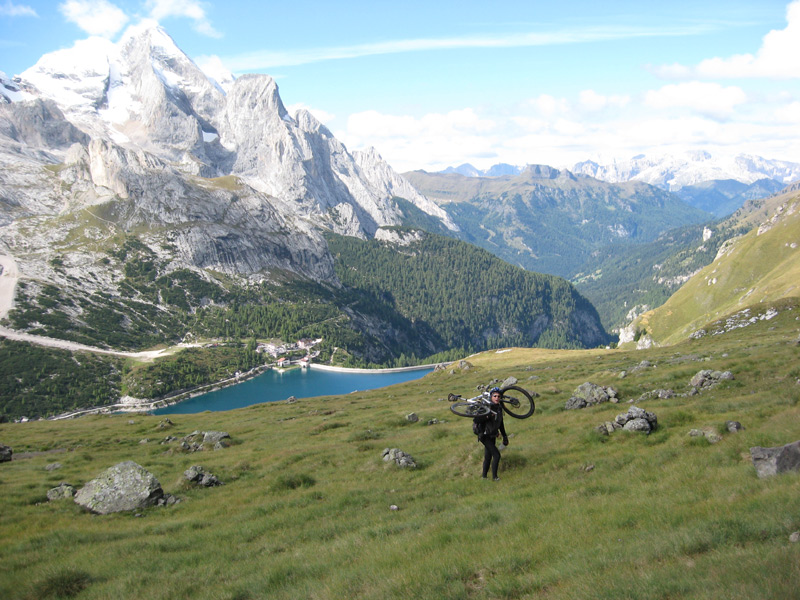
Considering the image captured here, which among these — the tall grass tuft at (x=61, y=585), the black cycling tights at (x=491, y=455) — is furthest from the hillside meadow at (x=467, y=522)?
Result: the black cycling tights at (x=491, y=455)

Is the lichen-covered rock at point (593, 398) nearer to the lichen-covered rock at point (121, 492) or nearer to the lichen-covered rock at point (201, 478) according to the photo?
the lichen-covered rock at point (201, 478)

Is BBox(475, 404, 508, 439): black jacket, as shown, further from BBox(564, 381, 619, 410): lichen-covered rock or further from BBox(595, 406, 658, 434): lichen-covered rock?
BBox(564, 381, 619, 410): lichen-covered rock

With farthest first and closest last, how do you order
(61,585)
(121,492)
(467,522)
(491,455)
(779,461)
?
(121,492) < (491,455) < (467,522) < (779,461) < (61,585)

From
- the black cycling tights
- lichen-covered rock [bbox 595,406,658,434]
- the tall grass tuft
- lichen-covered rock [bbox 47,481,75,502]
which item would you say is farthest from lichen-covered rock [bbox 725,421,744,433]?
lichen-covered rock [bbox 47,481,75,502]

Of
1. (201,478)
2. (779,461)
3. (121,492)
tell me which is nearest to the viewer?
(779,461)

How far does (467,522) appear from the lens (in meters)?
14.8

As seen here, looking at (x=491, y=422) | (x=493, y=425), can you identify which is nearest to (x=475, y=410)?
(x=491, y=422)

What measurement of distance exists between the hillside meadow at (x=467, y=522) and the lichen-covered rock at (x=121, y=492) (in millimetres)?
632

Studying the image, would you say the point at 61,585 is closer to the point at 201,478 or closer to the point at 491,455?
the point at 201,478

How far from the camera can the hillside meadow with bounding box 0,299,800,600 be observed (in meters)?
10.1

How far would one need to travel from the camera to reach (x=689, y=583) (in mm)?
8453

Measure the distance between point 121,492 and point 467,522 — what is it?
1835 cm

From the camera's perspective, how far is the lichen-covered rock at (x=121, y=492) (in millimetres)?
22719

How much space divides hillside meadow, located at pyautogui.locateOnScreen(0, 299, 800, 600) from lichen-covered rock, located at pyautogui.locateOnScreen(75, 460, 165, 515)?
63 cm
